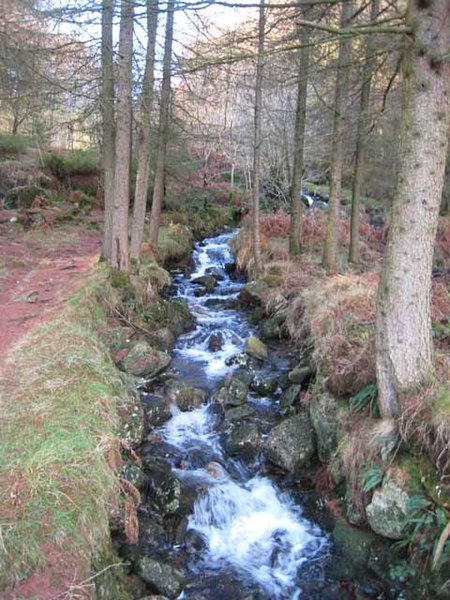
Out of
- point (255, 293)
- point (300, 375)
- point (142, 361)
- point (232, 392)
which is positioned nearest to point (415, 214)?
point (300, 375)

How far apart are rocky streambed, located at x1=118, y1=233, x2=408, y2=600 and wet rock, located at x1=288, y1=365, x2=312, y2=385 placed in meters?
0.02

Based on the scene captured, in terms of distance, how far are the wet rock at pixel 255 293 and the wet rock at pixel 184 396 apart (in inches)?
149

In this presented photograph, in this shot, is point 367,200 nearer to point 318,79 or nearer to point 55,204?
point 318,79

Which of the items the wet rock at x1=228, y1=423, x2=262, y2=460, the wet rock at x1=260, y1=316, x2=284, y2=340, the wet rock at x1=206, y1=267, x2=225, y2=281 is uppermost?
the wet rock at x1=206, y1=267, x2=225, y2=281

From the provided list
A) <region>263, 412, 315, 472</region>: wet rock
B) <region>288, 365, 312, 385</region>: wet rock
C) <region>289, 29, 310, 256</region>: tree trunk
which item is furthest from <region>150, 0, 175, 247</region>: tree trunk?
<region>263, 412, 315, 472</region>: wet rock

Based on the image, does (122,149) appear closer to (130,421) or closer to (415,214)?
(130,421)

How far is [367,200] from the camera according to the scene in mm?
18391

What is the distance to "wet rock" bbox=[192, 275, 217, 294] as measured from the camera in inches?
482

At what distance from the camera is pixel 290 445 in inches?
224

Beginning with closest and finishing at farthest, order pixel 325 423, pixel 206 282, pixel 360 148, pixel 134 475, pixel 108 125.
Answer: pixel 134 475, pixel 325 423, pixel 108 125, pixel 360 148, pixel 206 282

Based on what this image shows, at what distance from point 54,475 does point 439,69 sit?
4835 millimetres

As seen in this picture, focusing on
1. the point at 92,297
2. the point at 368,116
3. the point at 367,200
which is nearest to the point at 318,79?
the point at 368,116

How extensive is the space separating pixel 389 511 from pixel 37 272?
820cm

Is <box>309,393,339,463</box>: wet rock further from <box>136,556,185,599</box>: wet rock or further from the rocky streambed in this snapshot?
<box>136,556,185,599</box>: wet rock
